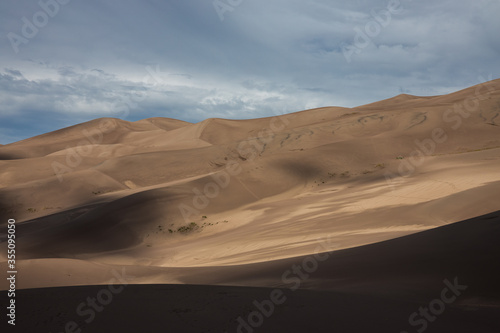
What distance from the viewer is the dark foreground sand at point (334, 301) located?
304cm

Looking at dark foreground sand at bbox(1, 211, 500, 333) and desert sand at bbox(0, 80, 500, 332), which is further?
desert sand at bbox(0, 80, 500, 332)

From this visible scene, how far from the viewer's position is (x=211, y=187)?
18172mm

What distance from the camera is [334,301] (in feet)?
12.2

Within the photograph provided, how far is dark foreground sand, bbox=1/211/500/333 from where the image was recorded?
9.98ft

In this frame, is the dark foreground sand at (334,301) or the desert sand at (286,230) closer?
the dark foreground sand at (334,301)

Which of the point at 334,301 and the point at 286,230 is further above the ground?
the point at 286,230

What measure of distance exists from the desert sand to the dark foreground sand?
0.02m

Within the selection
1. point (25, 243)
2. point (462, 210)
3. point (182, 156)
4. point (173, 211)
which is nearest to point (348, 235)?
point (462, 210)

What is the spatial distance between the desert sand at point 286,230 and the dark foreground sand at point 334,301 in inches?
0.9

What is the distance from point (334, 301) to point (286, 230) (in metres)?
7.92

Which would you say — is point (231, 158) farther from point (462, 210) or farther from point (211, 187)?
point (462, 210)

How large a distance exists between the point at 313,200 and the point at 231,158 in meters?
15.7

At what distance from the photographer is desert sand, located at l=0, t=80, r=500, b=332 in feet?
11.4

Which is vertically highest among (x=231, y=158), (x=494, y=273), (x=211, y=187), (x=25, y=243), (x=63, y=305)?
(x=231, y=158)
